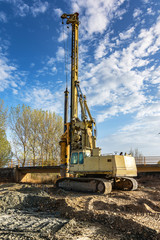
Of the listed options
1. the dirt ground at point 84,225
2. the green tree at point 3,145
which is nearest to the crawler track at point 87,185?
the dirt ground at point 84,225

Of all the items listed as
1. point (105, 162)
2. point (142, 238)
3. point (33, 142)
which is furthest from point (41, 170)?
point (142, 238)

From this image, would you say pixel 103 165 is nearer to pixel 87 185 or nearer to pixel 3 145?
pixel 87 185

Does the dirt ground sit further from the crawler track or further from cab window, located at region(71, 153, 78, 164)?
cab window, located at region(71, 153, 78, 164)

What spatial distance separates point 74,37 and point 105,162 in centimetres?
1297

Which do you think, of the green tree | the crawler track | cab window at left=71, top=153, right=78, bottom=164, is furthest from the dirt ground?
the green tree

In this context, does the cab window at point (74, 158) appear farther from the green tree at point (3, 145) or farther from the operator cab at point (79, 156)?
the green tree at point (3, 145)

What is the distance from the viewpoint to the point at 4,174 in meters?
23.2

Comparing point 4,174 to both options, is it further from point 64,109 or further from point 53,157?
point 64,109

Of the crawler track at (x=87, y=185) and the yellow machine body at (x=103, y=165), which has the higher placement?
the yellow machine body at (x=103, y=165)

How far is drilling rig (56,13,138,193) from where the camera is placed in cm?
1180

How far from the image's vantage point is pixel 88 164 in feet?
40.9

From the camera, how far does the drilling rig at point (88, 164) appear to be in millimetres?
11797

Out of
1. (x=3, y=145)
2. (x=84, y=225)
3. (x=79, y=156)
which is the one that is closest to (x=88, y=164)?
(x=79, y=156)

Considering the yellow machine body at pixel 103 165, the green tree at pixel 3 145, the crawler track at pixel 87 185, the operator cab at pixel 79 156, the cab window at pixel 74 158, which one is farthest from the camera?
the green tree at pixel 3 145
